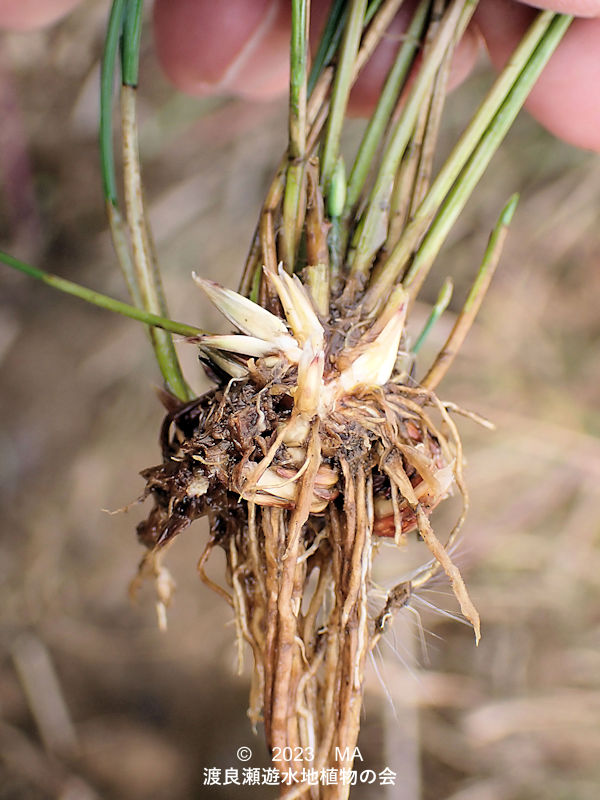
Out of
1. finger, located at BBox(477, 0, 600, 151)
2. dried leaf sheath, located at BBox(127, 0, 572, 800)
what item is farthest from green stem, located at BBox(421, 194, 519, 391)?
finger, located at BBox(477, 0, 600, 151)

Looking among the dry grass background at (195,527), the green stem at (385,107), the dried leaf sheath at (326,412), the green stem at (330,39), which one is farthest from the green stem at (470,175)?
the dry grass background at (195,527)

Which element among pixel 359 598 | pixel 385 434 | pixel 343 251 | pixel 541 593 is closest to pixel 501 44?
pixel 343 251

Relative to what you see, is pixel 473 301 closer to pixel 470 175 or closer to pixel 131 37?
pixel 470 175

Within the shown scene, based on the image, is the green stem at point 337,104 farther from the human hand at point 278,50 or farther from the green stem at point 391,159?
the human hand at point 278,50

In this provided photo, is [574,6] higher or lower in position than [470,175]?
higher

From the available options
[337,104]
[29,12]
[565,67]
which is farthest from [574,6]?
[29,12]

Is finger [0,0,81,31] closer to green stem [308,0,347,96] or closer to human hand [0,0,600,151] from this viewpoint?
human hand [0,0,600,151]
